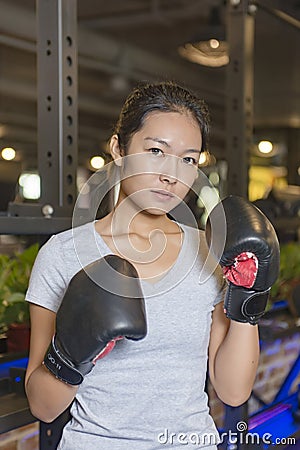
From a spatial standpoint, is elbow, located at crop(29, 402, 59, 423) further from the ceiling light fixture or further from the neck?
the ceiling light fixture

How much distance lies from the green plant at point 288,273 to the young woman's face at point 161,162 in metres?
1.75

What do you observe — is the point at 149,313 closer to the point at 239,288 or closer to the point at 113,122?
the point at 239,288

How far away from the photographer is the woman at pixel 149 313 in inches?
47.1

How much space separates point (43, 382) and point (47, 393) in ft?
0.07

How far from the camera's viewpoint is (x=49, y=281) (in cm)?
122

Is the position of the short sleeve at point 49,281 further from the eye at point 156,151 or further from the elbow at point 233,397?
the elbow at point 233,397

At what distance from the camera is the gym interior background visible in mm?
1708

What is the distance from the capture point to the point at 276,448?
220 cm

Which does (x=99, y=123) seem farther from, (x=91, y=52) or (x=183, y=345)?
(x=183, y=345)

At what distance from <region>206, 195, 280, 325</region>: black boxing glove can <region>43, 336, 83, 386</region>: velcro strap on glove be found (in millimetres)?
323

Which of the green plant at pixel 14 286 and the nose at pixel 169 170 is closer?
the nose at pixel 169 170

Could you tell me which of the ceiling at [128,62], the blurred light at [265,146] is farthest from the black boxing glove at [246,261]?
the blurred light at [265,146]

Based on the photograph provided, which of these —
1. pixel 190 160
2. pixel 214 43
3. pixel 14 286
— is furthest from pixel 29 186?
pixel 214 43

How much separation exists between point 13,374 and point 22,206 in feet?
1.29
